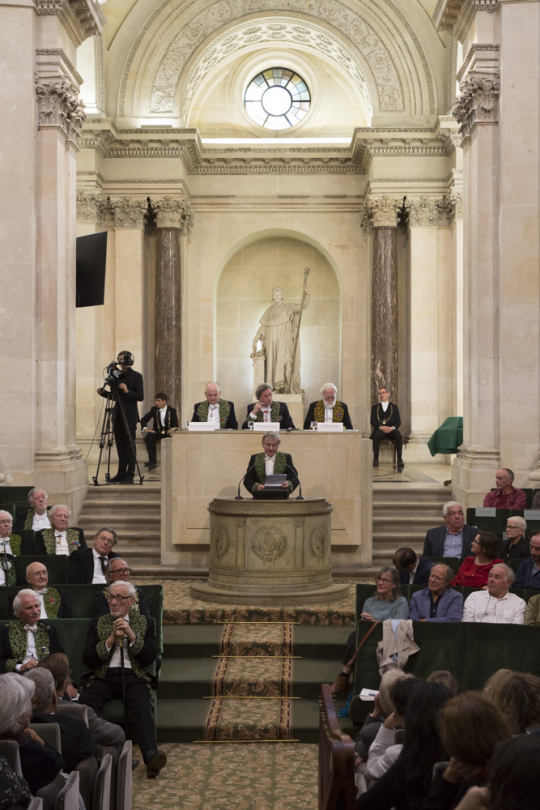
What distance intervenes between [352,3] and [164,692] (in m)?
16.2

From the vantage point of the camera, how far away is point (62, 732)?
472 centimetres

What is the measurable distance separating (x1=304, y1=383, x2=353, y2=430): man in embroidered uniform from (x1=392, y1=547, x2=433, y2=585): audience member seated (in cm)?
439

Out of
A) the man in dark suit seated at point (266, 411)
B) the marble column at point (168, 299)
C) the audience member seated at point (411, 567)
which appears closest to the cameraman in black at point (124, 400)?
the man in dark suit seated at point (266, 411)

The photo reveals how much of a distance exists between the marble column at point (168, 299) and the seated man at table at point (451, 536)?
11001 mm

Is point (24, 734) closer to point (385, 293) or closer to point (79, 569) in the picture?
point (79, 569)

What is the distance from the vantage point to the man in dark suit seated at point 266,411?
1112 centimetres

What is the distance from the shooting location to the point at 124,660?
Result: 6.35 meters

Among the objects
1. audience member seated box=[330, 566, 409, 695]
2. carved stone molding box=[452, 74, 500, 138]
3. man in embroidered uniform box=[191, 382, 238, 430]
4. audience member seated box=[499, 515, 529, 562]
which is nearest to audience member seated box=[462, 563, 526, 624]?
audience member seated box=[330, 566, 409, 695]

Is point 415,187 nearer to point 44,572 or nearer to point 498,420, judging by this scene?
point 498,420

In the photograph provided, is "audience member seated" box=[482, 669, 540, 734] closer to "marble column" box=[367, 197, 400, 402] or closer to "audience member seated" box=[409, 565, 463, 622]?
"audience member seated" box=[409, 565, 463, 622]

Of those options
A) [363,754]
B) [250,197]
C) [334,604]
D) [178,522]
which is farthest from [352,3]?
[363,754]

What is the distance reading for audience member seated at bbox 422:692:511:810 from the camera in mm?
3104

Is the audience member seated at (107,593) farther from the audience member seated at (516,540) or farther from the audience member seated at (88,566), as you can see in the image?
the audience member seated at (516,540)

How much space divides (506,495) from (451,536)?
1600mm
